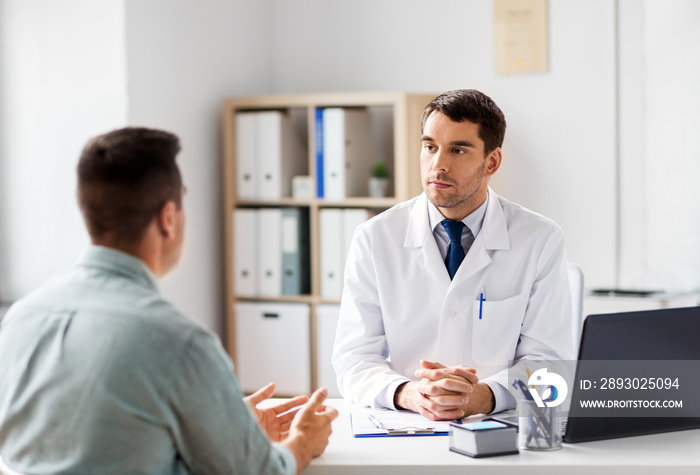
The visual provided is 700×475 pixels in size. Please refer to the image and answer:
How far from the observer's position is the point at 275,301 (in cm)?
372

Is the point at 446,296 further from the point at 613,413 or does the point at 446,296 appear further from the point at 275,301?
the point at 275,301

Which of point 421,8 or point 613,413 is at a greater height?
point 421,8

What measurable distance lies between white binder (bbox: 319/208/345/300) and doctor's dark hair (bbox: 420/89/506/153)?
1.57 metres

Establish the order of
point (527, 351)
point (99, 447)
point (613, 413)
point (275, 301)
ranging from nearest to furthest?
point (99, 447) → point (613, 413) → point (527, 351) → point (275, 301)

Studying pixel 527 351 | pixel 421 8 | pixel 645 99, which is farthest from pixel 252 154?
pixel 527 351

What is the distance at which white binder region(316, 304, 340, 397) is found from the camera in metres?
3.59

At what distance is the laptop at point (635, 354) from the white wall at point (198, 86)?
210cm

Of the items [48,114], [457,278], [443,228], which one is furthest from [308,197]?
[457,278]

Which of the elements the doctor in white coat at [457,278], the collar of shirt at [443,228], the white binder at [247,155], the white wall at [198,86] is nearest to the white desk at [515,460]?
the doctor in white coat at [457,278]

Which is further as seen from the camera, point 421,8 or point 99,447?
point 421,8

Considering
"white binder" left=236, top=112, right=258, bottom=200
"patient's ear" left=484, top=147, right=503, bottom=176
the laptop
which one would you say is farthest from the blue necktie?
"white binder" left=236, top=112, right=258, bottom=200

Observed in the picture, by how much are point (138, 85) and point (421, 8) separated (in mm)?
1443

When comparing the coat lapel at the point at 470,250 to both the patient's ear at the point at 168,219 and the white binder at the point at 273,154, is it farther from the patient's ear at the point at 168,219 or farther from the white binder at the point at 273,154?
the white binder at the point at 273,154

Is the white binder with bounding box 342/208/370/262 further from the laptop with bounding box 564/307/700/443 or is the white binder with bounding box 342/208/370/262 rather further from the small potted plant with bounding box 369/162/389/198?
the laptop with bounding box 564/307/700/443
